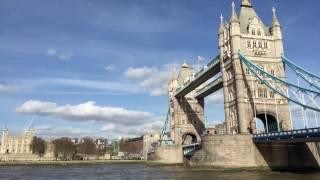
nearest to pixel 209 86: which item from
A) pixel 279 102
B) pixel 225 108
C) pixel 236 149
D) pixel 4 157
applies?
pixel 225 108

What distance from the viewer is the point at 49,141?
165 metres

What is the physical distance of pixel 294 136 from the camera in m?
45.7

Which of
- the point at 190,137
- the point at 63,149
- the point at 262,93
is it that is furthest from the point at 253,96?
the point at 63,149

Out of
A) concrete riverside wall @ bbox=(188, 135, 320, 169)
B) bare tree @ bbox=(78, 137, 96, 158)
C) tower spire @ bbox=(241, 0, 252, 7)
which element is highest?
tower spire @ bbox=(241, 0, 252, 7)

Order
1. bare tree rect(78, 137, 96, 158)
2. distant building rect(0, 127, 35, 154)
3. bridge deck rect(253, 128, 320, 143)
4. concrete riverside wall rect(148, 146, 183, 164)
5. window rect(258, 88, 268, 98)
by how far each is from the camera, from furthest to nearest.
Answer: distant building rect(0, 127, 35, 154) < bare tree rect(78, 137, 96, 158) < concrete riverside wall rect(148, 146, 183, 164) < window rect(258, 88, 268, 98) < bridge deck rect(253, 128, 320, 143)

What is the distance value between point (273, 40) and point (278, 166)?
2179 cm

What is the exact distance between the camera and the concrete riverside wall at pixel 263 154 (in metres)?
54.6

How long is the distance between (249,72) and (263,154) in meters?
13.9

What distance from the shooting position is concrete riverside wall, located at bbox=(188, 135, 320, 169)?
179 ft

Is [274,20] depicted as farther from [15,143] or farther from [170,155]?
[15,143]

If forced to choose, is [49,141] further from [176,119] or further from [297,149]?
[297,149]

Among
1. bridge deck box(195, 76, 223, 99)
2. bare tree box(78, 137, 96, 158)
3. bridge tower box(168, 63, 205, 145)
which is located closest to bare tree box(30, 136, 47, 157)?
bare tree box(78, 137, 96, 158)

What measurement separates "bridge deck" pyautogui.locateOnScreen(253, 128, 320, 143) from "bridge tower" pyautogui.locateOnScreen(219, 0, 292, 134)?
24.3ft

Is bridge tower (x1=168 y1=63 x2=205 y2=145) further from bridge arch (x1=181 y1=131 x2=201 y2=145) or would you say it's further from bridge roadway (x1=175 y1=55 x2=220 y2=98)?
bridge roadway (x1=175 y1=55 x2=220 y2=98)
